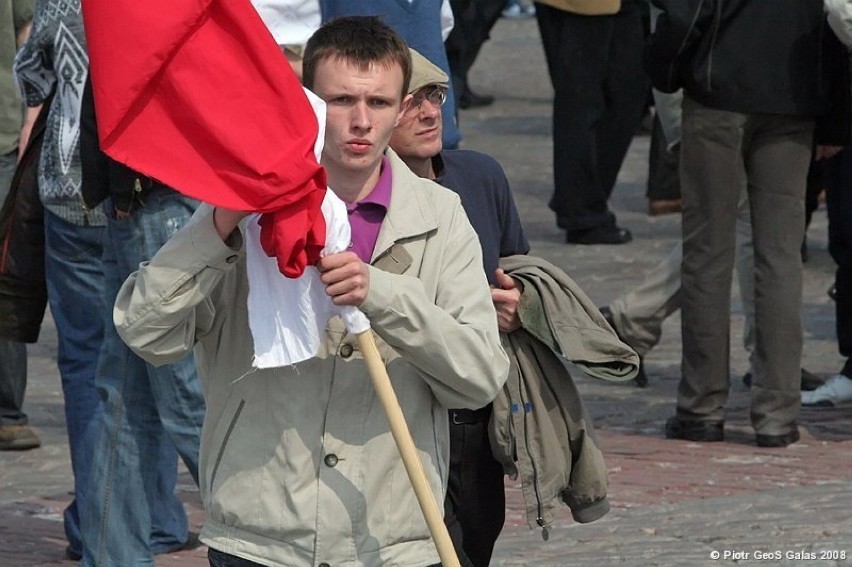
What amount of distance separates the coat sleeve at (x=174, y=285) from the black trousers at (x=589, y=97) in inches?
315

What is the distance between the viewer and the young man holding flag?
3.47 metres

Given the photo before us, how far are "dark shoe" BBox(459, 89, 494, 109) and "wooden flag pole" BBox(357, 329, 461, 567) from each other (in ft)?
43.8

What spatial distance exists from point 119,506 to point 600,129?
22.1ft

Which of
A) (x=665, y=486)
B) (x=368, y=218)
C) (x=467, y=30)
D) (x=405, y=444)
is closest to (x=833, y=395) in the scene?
(x=665, y=486)

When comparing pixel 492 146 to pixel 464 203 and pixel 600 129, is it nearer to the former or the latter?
pixel 600 129

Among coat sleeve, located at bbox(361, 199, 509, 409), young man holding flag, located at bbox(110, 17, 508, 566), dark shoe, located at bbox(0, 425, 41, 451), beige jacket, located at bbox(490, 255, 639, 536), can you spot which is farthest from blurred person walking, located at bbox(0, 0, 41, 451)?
coat sleeve, located at bbox(361, 199, 509, 409)

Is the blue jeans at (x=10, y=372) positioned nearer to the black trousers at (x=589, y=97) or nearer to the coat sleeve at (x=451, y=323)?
the coat sleeve at (x=451, y=323)

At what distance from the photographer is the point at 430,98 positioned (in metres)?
4.49

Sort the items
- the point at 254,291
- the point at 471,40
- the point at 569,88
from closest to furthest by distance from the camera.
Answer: the point at 254,291 < the point at 569,88 < the point at 471,40

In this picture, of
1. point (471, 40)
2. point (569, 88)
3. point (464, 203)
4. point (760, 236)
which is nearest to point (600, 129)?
point (569, 88)

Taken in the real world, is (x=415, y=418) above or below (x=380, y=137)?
below

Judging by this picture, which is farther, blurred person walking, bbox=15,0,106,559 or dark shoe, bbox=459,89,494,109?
dark shoe, bbox=459,89,494,109

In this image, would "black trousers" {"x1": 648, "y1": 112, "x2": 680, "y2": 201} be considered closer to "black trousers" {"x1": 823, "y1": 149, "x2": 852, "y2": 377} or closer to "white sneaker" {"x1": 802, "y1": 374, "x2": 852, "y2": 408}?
"black trousers" {"x1": 823, "y1": 149, "x2": 852, "y2": 377}

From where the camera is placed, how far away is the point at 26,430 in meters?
7.70
